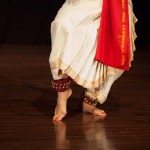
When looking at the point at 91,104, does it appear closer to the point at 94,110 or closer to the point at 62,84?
the point at 94,110

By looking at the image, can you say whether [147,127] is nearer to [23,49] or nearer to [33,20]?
[23,49]

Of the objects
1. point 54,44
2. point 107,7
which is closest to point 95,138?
point 54,44

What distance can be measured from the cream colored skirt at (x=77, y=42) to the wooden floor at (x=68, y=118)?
30cm

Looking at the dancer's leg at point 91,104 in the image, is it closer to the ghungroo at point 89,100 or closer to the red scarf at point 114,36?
the ghungroo at point 89,100

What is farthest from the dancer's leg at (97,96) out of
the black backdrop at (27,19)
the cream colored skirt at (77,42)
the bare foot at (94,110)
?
the black backdrop at (27,19)

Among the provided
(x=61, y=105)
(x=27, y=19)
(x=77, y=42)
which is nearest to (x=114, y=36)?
(x=77, y=42)

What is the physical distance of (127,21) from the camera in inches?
129

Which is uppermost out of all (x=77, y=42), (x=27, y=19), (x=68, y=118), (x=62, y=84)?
(x=77, y=42)

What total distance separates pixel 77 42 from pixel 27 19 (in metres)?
4.31

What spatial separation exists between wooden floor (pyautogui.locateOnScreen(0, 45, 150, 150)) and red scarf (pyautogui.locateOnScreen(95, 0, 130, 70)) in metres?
0.41

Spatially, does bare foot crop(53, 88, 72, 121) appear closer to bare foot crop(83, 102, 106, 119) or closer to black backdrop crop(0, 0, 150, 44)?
bare foot crop(83, 102, 106, 119)

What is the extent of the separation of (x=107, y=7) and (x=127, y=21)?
152 millimetres

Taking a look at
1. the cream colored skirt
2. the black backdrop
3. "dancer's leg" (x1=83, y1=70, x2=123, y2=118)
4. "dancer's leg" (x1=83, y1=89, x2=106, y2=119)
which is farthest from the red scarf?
Answer: the black backdrop

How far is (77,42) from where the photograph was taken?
3221mm
